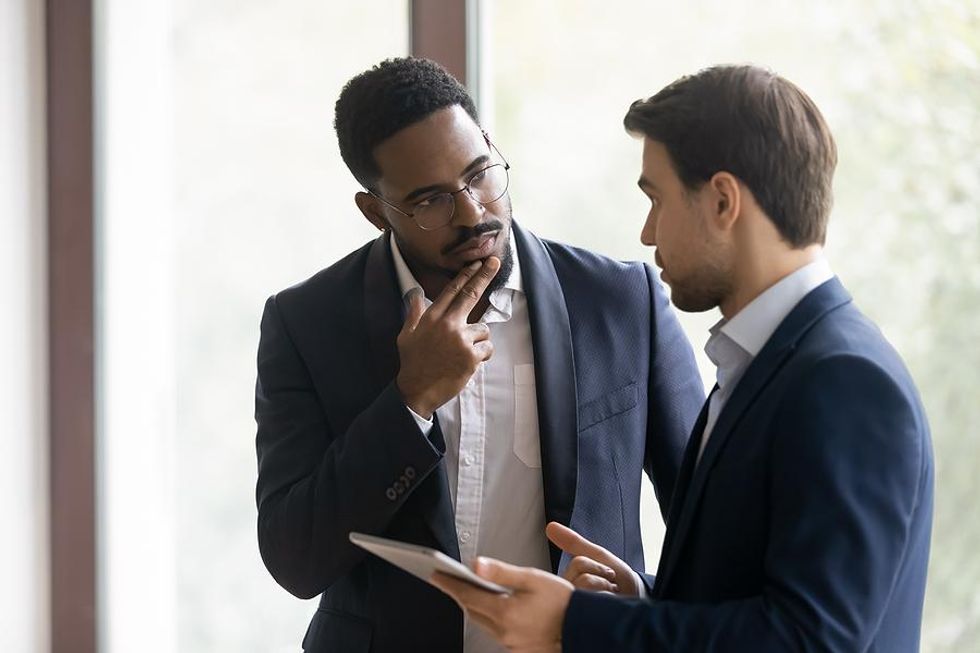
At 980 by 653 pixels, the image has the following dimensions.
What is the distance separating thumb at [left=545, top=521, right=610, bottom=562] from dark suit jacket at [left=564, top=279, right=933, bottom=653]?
0.87ft

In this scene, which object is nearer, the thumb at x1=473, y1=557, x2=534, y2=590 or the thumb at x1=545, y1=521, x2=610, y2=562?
the thumb at x1=473, y1=557, x2=534, y2=590

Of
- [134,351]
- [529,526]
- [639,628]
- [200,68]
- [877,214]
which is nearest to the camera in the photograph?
[639,628]

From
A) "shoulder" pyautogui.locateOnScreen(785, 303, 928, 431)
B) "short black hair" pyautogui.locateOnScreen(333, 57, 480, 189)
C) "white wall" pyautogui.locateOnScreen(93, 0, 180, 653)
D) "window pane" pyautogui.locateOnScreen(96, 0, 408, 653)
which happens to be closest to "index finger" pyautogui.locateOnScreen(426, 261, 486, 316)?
"short black hair" pyautogui.locateOnScreen(333, 57, 480, 189)

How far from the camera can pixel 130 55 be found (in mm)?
3551

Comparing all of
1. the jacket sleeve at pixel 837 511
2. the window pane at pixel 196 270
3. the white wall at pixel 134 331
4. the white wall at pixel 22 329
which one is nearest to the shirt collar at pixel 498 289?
the jacket sleeve at pixel 837 511

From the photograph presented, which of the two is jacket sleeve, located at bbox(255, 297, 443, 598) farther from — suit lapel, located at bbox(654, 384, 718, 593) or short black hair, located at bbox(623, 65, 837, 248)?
short black hair, located at bbox(623, 65, 837, 248)

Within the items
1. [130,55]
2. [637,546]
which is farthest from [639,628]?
[130,55]

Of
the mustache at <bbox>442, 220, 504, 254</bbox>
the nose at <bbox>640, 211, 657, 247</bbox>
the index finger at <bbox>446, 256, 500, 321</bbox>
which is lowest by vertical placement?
the index finger at <bbox>446, 256, 500, 321</bbox>

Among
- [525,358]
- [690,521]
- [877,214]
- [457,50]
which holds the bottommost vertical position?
[690,521]

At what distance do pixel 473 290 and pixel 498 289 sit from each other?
0.33 ft

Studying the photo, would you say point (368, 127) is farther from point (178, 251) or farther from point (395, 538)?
point (178, 251)

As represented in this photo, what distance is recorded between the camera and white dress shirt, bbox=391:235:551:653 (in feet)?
5.91

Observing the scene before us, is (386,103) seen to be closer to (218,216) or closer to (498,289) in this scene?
(498,289)

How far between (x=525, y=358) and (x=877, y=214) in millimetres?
821
